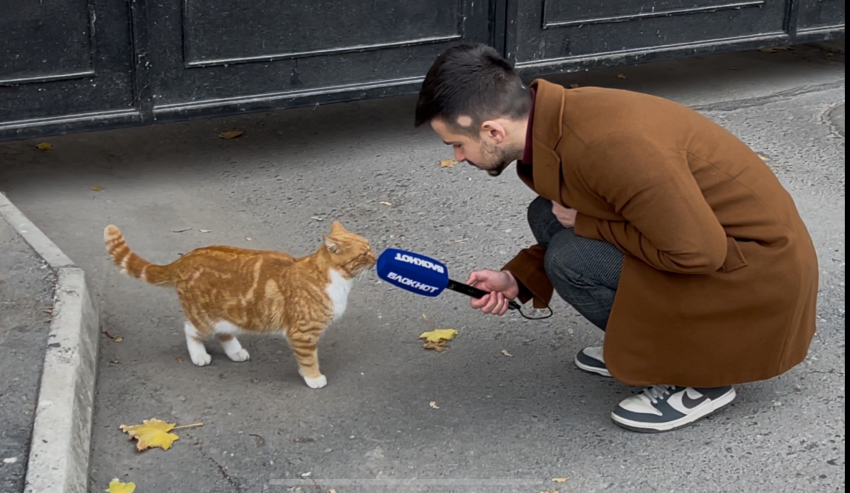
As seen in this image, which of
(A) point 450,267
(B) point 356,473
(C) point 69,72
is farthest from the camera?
(C) point 69,72

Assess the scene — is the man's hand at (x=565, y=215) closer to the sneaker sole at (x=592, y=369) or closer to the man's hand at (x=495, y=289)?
the man's hand at (x=495, y=289)

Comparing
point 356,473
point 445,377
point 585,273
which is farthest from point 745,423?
point 356,473

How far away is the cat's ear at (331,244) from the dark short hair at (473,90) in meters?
0.61

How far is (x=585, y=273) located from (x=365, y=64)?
2591 mm

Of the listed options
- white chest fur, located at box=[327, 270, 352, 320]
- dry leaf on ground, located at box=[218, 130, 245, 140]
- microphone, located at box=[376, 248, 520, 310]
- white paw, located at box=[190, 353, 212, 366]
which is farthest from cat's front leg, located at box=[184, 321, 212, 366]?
dry leaf on ground, located at box=[218, 130, 245, 140]

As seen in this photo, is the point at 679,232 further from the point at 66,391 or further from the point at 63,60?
the point at 63,60

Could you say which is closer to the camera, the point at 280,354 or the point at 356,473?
the point at 356,473

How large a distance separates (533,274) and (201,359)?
1.27 meters

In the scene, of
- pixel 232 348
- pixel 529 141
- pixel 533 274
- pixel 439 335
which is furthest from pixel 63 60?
pixel 529 141

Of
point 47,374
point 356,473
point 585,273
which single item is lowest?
point 356,473

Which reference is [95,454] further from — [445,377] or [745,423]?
[745,423]

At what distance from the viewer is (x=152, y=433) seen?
10.9 ft

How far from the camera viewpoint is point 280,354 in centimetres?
387

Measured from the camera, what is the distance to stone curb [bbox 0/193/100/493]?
2840 millimetres
